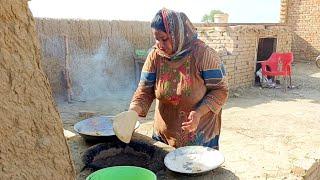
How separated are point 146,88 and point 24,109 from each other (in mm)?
1560

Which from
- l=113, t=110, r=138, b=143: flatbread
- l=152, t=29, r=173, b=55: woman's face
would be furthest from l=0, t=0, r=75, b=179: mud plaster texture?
l=152, t=29, r=173, b=55: woman's face

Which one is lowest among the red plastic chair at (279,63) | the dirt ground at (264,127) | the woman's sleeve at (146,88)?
the dirt ground at (264,127)

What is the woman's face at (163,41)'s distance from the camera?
2237 mm

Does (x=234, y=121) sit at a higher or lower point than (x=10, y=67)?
lower

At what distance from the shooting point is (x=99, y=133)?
2484 millimetres

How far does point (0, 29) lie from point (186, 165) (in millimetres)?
1402

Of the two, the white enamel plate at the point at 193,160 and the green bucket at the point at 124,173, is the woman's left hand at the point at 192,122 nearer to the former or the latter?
the white enamel plate at the point at 193,160

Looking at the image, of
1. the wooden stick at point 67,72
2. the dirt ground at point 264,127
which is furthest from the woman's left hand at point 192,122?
the wooden stick at point 67,72

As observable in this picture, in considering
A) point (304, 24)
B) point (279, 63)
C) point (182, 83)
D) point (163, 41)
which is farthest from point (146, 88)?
point (304, 24)

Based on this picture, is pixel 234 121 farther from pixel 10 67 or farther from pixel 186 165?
pixel 10 67

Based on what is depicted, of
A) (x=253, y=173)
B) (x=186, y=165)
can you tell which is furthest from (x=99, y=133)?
(x=253, y=173)

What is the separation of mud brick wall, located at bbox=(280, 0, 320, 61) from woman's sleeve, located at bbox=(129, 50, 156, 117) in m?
14.5

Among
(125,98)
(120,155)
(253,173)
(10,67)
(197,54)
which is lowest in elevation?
(125,98)

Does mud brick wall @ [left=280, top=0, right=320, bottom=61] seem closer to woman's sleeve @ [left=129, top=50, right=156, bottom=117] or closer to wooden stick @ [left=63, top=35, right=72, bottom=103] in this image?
wooden stick @ [left=63, top=35, right=72, bottom=103]
